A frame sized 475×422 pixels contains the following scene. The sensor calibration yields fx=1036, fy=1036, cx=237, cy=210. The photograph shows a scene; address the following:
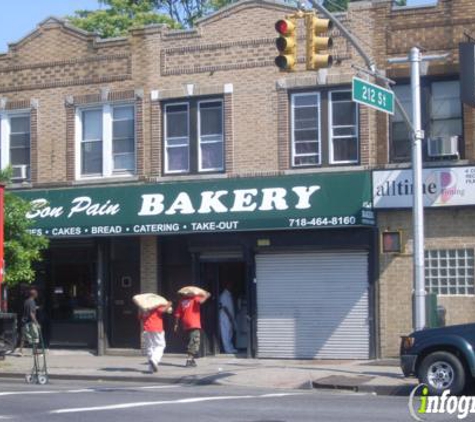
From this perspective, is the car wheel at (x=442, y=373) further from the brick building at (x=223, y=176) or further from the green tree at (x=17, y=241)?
the green tree at (x=17, y=241)

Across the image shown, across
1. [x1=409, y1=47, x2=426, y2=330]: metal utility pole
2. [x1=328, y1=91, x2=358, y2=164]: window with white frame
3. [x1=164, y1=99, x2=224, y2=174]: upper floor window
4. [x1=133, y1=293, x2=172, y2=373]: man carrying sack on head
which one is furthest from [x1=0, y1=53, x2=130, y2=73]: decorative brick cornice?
[x1=409, y1=47, x2=426, y2=330]: metal utility pole

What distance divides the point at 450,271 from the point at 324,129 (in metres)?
4.25

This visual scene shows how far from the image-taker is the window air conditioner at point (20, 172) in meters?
26.5

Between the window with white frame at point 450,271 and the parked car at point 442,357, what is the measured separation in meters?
6.02

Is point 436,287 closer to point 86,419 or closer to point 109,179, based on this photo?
point 109,179

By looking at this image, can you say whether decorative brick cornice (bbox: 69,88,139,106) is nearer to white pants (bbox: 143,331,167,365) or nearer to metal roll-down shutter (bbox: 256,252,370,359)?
metal roll-down shutter (bbox: 256,252,370,359)

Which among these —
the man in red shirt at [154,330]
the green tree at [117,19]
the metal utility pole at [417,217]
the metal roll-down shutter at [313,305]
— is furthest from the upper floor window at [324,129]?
the green tree at [117,19]

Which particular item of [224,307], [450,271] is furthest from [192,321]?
[450,271]

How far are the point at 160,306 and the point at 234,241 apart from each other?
3.54 m

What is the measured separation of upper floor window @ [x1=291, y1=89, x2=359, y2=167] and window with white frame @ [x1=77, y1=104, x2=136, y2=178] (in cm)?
428

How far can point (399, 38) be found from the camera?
2281 cm

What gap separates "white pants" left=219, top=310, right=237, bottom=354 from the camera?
80.2ft

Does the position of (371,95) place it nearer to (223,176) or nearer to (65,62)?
(223,176)

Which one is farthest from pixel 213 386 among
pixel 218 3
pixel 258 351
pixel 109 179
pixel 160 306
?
pixel 218 3
